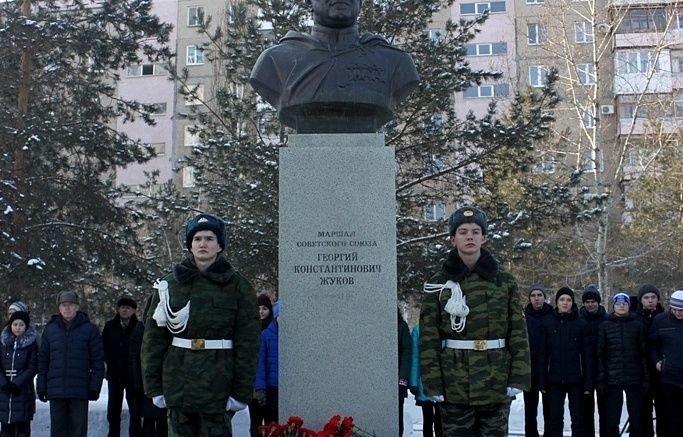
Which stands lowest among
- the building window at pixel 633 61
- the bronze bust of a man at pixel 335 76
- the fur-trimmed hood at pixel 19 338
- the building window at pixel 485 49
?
the fur-trimmed hood at pixel 19 338

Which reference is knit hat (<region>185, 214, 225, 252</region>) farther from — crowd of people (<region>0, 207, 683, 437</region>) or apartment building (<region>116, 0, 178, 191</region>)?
apartment building (<region>116, 0, 178, 191</region>)

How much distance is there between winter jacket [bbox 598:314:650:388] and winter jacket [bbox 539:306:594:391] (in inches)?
5.4

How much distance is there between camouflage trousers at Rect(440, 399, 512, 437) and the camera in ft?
14.3

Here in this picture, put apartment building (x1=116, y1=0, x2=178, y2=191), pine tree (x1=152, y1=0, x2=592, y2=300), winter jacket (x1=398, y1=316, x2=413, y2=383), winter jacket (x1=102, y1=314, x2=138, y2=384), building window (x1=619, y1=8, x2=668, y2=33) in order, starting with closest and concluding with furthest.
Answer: winter jacket (x1=398, y1=316, x2=413, y2=383) < winter jacket (x1=102, y1=314, x2=138, y2=384) < pine tree (x1=152, y1=0, x2=592, y2=300) < building window (x1=619, y1=8, x2=668, y2=33) < apartment building (x1=116, y1=0, x2=178, y2=191)

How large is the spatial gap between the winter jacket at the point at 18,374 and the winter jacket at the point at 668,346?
5681mm

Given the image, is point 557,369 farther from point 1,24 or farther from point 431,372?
point 1,24

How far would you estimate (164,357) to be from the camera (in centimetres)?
437

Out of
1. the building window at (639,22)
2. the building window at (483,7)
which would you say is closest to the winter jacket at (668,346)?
the building window at (639,22)

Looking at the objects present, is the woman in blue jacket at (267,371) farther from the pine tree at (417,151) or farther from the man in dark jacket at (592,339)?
the pine tree at (417,151)

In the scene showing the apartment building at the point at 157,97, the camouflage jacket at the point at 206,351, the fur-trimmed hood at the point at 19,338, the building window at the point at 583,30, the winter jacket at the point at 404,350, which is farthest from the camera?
the apartment building at the point at 157,97

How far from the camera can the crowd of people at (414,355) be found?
432 centimetres

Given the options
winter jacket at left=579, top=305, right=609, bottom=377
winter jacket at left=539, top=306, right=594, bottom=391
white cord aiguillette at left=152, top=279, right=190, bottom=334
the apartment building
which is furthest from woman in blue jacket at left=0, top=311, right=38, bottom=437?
the apartment building

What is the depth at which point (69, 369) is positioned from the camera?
6922mm

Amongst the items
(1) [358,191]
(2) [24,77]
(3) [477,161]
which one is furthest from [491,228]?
(2) [24,77]
